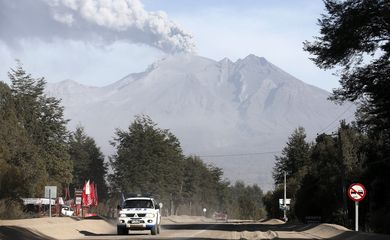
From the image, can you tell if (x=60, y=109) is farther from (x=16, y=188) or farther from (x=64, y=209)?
(x=16, y=188)

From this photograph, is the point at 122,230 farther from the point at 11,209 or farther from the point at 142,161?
the point at 142,161

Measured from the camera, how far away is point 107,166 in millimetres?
141375

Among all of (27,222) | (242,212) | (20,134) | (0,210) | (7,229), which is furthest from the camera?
(242,212)

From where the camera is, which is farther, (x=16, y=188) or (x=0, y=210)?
(x=16, y=188)

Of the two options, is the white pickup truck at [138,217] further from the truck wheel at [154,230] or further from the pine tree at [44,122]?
the pine tree at [44,122]

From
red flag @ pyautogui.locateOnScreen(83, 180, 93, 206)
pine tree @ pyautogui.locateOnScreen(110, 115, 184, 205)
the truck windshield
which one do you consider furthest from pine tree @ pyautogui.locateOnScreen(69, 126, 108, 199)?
the truck windshield

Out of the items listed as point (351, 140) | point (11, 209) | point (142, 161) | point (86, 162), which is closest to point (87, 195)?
point (11, 209)

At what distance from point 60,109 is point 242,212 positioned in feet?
303

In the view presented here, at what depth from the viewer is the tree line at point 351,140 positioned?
3391 cm

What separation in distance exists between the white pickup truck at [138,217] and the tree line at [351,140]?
39.5 feet

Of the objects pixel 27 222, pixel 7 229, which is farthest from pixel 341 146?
pixel 7 229

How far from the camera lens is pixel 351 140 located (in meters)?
74.1

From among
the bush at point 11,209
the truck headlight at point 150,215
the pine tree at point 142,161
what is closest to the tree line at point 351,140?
the truck headlight at point 150,215

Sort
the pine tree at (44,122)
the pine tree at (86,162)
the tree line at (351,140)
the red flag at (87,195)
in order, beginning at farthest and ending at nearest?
the pine tree at (86,162), the pine tree at (44,122), the red flag at (87,195), the tree line at (351,140)
